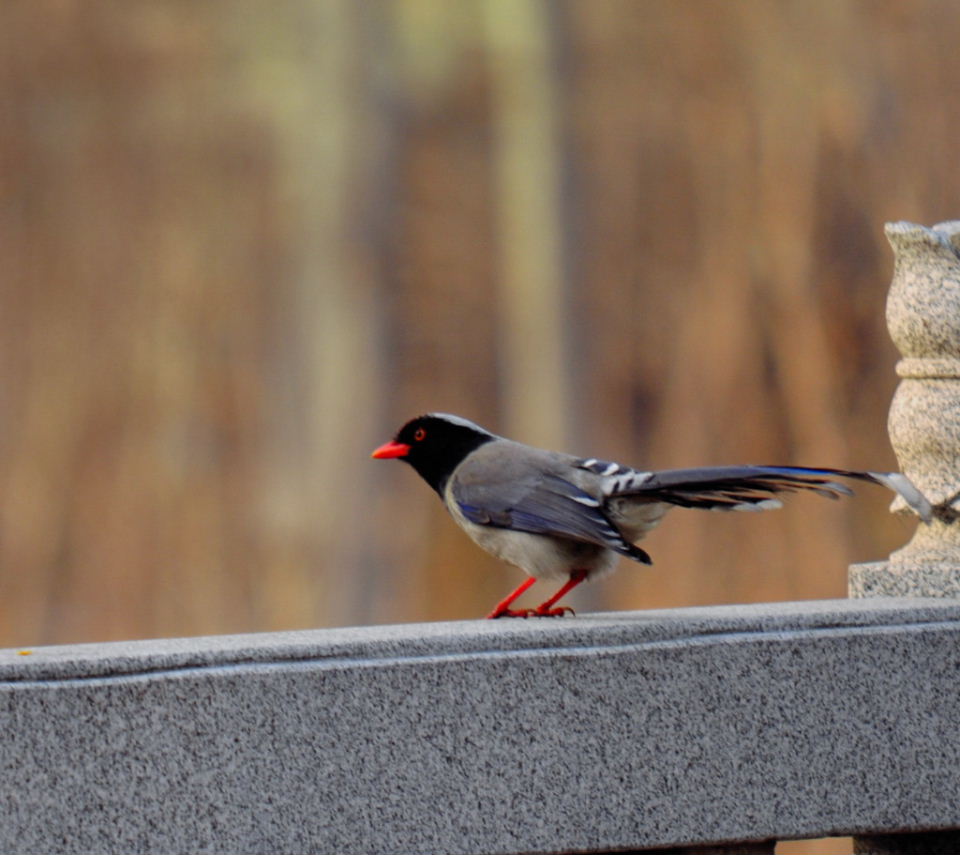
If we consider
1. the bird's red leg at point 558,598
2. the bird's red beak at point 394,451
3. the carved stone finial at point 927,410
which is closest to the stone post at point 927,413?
the carved stone finial at point 927,410

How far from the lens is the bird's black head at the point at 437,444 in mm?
3559

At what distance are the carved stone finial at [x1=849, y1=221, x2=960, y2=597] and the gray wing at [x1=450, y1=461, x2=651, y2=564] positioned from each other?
31.9 inches

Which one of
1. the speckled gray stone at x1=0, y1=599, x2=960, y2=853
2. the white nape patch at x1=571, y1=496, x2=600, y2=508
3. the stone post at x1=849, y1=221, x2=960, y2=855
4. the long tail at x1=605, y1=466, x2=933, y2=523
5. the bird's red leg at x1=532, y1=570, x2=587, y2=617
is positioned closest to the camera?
the speckled gray stone at x1=0, y1=599, x2=960, y2=853

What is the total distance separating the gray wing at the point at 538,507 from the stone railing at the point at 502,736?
0.18 metres

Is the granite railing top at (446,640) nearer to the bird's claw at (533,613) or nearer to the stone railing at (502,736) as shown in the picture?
the stone railing at (502,736)

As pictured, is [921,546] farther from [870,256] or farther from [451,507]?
[870,256]

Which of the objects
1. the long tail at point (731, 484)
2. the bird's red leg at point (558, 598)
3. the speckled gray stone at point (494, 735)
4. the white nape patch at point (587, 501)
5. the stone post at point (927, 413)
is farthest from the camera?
the stone post at point (927, 413)

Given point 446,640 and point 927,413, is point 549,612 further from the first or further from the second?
point 927,413

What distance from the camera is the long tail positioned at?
3078 mm

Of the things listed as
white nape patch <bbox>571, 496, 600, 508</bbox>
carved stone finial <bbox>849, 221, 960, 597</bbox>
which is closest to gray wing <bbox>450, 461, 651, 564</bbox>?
white nape patch <bbox>571, 496, 600, 508</bbox>

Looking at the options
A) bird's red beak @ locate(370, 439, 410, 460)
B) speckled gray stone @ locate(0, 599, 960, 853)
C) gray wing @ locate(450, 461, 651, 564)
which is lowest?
speckled gray stone @ locate(0, 599, 960, 853)

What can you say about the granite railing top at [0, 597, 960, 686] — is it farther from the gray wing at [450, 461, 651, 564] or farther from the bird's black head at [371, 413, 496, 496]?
the bird's black head at [371, 413, 496, 496]

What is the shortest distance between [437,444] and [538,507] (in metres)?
0.42

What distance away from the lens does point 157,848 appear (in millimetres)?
2715
